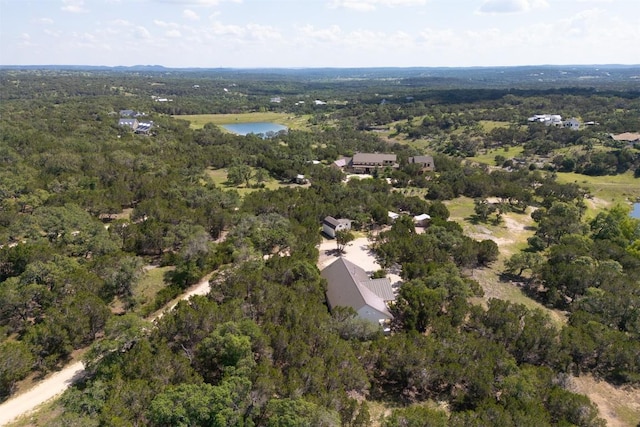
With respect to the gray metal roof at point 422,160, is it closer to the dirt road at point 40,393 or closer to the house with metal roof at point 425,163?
the house with metal roof at point 425,163

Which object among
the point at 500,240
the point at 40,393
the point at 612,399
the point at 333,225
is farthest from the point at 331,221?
the point at 40,393

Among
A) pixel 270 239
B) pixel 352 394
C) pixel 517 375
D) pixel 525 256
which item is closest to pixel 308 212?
pixel 270 239

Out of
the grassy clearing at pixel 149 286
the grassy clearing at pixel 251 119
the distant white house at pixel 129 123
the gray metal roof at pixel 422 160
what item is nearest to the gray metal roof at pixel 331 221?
the grassy clearing at pixel 149 286

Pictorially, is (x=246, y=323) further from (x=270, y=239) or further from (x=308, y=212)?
(x=308, y=212)

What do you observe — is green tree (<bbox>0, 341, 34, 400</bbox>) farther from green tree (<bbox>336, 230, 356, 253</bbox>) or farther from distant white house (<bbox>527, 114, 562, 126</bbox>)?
distant white house (<bbox>527, 114, 562, 126</bbox>)

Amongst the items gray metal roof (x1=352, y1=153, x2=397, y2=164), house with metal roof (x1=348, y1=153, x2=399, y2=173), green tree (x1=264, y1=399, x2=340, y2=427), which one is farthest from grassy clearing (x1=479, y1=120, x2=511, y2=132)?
green tree (x1=264, y1=399, x2=340, y2=427)

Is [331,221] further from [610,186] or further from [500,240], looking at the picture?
[610,186]
